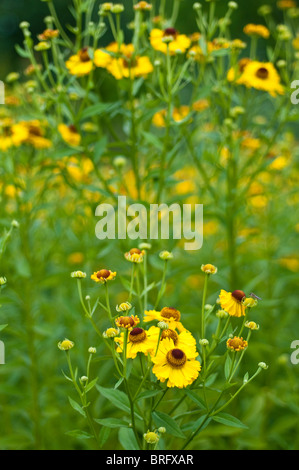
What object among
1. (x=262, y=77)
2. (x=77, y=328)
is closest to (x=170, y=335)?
(x=262, y=77)

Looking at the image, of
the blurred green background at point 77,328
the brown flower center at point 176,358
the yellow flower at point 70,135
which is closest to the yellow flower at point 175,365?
the brown flower center at point 176,358

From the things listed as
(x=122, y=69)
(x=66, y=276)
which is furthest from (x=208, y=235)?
(x=122, y=69)

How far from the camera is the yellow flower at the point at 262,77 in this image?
1529 millimetres

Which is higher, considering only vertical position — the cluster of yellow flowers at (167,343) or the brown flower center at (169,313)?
the brown flower center at (169,313)

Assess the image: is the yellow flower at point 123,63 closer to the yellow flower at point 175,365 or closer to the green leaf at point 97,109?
the green leaf at point 97,109

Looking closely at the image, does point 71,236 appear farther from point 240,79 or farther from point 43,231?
point 240,79

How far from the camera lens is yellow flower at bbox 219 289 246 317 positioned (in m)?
0.85

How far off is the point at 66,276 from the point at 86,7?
766 mm

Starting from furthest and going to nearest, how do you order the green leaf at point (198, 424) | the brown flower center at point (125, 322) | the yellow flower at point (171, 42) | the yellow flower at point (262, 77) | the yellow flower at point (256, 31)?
the yellow flower at point (256, 31) → the yellow flower at point (262, 77) → the yellow flower at point (171, 42) → the green leaf at point (198, 424) → the brown flower center at point (125, 322)

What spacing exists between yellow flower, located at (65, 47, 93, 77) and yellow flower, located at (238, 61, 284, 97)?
0.44 m

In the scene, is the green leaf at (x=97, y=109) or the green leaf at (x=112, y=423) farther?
the green leaf at (x=97, y=109)

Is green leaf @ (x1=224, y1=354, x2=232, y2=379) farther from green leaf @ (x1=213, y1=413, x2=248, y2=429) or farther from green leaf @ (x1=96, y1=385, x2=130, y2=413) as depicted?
green leaf @ (x1=96, y1=385, x2=130, y2=413)

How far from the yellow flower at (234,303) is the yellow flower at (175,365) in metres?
0.09
